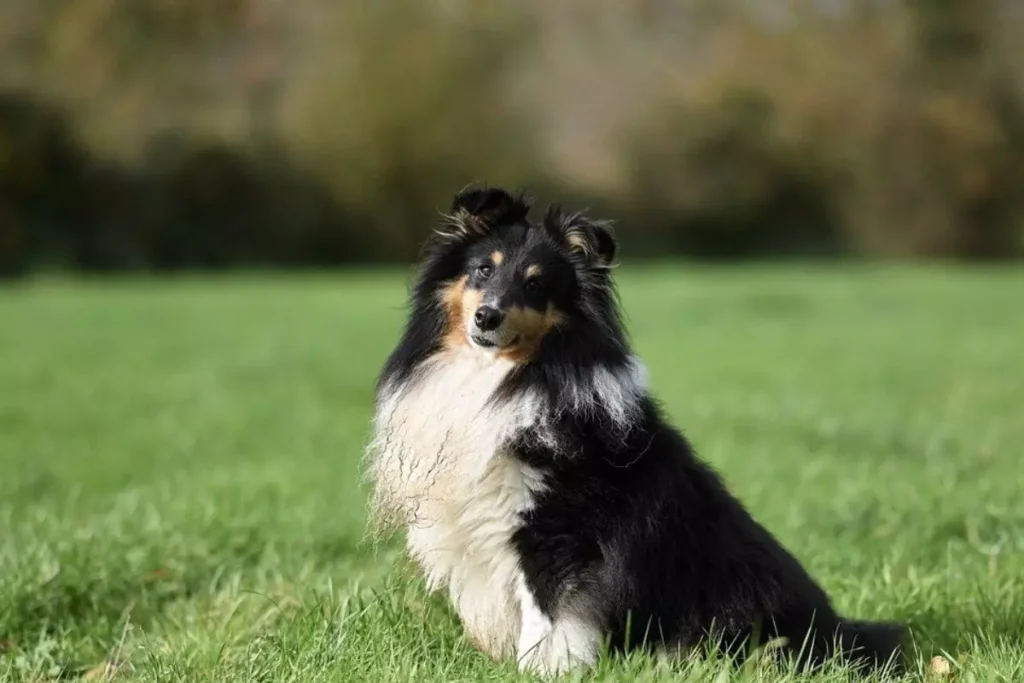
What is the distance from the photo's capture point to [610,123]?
125ft

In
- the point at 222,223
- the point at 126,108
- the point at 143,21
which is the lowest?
the point at 222,223

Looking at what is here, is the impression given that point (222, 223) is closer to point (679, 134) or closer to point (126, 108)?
point (126, 108)

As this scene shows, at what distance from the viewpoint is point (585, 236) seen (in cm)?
388

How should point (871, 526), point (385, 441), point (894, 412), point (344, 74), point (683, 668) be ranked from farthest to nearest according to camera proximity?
point (344, 74) → point (894, 412) → point (871, 526) → point (385, 441) → point (683, 668)

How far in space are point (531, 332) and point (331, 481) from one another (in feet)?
14.0

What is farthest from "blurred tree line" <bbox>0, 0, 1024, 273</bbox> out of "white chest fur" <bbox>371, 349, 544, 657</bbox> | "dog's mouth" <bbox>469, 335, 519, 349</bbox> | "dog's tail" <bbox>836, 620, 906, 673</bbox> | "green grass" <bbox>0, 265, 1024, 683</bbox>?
"dog's tail" <bbox>836, 620, 906, 673</bbox>

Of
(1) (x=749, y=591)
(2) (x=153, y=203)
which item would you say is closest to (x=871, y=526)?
(1) (x=749, y=591)

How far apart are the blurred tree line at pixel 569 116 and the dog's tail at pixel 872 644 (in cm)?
2827

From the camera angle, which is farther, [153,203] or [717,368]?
[153,203]

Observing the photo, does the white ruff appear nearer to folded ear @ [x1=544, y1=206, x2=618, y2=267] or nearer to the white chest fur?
the white chest fur

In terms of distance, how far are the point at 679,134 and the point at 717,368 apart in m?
25.5

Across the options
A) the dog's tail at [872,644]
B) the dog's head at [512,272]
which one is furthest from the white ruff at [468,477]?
the dog's tail at [872,644]

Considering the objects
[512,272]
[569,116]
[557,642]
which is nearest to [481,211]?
[512,272]

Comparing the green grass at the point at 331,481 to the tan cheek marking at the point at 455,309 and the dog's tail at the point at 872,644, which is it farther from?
the tan cheek marking at the point at 455,309
